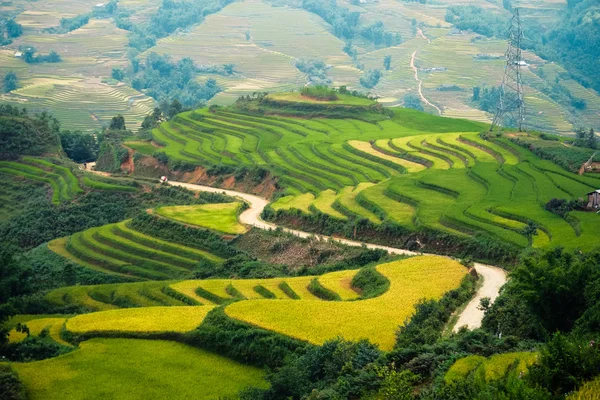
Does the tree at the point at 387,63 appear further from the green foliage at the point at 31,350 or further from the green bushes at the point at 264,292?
the green foliage at the point at 31,350

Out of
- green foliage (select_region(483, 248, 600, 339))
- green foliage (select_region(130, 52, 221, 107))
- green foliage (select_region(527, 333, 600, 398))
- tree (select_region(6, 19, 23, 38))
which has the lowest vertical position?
green foliage (select_region(130, 52, 221, 107))

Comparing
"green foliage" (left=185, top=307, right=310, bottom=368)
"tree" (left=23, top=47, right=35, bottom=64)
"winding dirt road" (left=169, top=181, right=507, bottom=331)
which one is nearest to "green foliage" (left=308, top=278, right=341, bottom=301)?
"winding dirt road" (left=169, top=181, right=507, bottom=331)

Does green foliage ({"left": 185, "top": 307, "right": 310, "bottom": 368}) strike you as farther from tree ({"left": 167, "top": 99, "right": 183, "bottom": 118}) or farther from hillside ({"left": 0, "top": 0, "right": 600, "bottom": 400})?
tree ({"left": 167, "top": 99, "right": 183, "bottom": 118})

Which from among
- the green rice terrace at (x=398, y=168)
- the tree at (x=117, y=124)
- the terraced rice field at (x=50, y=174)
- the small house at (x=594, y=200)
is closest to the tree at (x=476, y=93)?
the green rice terrace at (x=398, y=168)

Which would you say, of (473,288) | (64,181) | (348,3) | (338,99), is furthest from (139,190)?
(348,3)

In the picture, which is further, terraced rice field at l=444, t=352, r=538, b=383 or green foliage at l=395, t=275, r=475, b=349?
green foliage at l=395, t=275, r=475, b=349

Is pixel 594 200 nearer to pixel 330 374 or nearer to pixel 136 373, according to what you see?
pixel 330 374

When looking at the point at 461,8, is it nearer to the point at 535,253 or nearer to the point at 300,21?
the point at 300,21

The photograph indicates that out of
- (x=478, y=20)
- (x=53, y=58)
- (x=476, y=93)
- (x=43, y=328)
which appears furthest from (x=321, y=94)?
(x=478, y=20)
